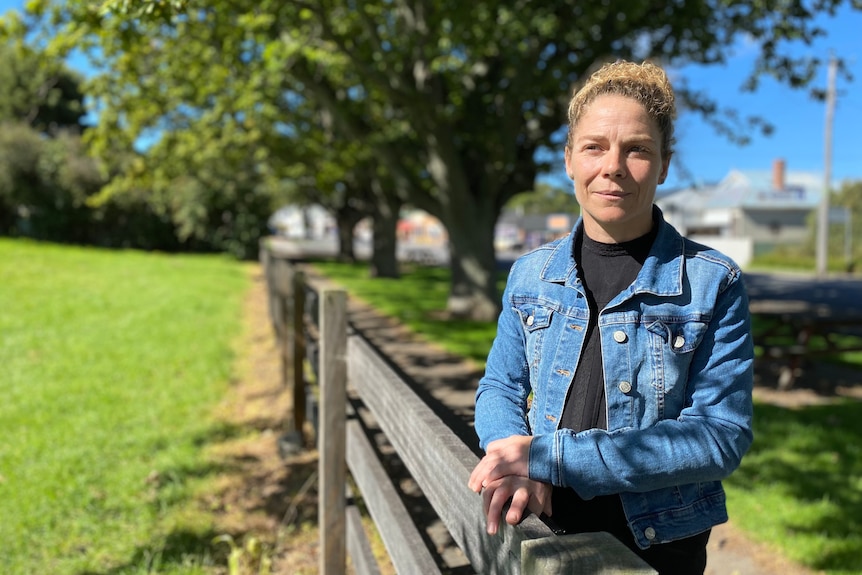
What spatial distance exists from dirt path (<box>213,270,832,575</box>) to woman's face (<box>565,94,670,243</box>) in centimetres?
85

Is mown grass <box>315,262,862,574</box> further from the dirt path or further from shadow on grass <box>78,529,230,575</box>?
shadow on grass <box>78,529,230,575</box>

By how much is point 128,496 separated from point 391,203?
1823 cm

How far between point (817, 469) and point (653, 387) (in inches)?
173

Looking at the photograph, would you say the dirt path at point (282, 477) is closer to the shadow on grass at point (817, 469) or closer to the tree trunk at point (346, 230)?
the shadow on grass at point (817, 469)

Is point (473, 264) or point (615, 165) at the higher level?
point (615, 165)

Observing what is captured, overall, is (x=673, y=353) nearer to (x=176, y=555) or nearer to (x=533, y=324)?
(x=533, y=324)

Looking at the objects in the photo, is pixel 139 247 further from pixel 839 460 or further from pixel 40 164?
pixel 839 460

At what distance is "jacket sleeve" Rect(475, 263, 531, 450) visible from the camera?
1693 mm

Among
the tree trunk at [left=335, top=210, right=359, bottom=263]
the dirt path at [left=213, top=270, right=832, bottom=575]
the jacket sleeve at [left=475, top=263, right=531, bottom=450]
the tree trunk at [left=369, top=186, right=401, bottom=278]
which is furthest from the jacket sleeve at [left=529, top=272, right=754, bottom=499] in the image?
the tree trunk at [left=335, top=210, right=359, bottom=263]

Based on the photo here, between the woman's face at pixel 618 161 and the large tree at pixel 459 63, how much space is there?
6.55 metres

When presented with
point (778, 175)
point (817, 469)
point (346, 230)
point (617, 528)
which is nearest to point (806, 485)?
point (817, 469)

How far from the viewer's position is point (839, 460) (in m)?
5.29

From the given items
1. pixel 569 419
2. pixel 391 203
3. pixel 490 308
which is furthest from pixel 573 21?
pixel 391 203

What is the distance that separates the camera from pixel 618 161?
1.52 metres
